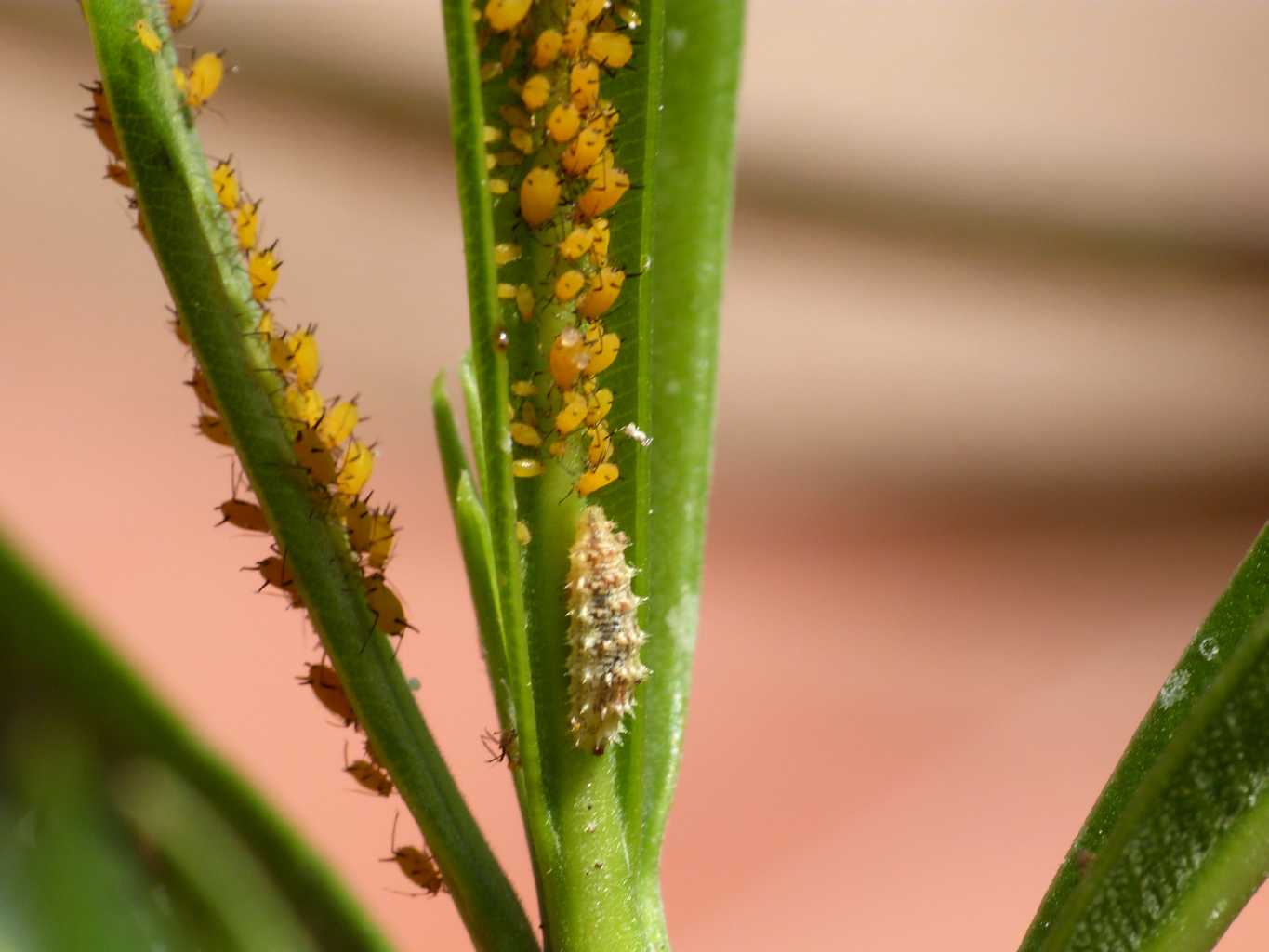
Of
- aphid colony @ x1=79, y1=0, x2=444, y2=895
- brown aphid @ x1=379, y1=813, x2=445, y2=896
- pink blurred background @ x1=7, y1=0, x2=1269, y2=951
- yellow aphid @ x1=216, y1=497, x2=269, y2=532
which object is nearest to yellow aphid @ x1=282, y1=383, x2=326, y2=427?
aphid colony @ x1=79, y1=0, x2=444, y2=895

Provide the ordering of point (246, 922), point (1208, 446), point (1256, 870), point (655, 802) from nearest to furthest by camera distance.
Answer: point (1256, 870)
point (655, 802)
point (246, 922)
point (1208, 446)

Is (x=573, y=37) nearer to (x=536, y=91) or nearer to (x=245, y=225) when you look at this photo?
(x=536, y=91)

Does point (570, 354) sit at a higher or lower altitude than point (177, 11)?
lower

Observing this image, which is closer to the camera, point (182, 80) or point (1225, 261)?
point (182, 80)

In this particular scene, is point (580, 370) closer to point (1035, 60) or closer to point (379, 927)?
point (379, 927)

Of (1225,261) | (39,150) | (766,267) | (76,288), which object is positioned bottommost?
(1225,261)

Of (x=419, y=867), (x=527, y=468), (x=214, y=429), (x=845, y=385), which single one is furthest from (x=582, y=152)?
(x=845, y=385)

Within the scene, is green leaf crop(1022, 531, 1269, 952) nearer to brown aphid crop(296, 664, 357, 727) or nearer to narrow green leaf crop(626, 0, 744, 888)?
narrow green leaf crop(626, 0, 744, 888)

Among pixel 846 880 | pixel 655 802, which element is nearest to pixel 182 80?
pixel 655 802
